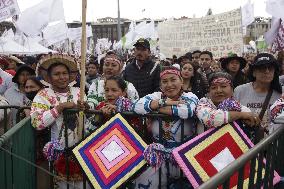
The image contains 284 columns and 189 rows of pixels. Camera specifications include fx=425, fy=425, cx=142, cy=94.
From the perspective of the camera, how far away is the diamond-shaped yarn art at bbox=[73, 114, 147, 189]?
3.61 metres

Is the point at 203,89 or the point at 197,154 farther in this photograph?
the point at 203,89

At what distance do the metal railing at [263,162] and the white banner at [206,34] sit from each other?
225 inches

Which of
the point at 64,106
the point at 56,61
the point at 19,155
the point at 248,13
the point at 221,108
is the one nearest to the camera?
the point at 221,108

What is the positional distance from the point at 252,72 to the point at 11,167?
2486 mm

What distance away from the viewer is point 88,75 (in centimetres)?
933

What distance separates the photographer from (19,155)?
3.79 meters

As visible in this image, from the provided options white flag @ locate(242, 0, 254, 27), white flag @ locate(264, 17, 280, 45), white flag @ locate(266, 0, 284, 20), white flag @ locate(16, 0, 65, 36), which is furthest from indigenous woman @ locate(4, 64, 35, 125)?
white flag @ locate(242, 0, 254, 27)

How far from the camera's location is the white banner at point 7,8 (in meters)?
7.62

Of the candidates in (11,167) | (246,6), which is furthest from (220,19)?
(11,167)

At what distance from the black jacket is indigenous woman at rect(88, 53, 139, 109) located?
568mm

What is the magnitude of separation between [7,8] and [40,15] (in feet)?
9.78

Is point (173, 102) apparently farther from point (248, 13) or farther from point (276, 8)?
point (248, 13)

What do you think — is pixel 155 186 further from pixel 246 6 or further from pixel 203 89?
pixel 246 6

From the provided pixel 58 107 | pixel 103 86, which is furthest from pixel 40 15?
pixel 58 107
